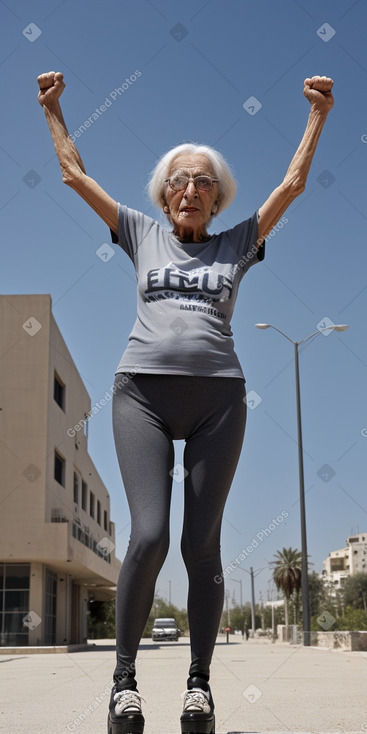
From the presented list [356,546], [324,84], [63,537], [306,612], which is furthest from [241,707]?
[356,546]

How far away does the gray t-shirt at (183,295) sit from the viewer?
113 inches

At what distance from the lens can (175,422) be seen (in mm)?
2865

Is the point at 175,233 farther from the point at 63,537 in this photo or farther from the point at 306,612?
the point at 63,537

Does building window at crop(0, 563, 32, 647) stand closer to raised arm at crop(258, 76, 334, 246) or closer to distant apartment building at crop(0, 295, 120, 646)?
distant apartment building at crop(0, 295, 120, 646)

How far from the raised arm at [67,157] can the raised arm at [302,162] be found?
0.61 m

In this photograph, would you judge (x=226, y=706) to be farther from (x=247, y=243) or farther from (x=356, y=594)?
(x=356, y=594)

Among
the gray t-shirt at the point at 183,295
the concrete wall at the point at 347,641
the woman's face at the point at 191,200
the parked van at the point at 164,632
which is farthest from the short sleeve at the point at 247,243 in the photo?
the parked van at the point at 164,632

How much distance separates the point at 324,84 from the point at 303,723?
292 cm

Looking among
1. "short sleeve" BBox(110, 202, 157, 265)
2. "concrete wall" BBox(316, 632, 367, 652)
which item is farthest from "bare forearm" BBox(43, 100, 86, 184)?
"concrete wall" BBox(316, 632, 367, 652)

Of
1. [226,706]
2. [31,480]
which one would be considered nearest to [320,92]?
[226,706]

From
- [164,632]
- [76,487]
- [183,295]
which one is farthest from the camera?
[76,487]

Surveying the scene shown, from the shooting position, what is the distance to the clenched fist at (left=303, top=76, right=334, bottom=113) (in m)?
3.34

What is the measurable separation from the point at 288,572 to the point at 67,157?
219 ft

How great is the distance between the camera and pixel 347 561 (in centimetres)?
16438
